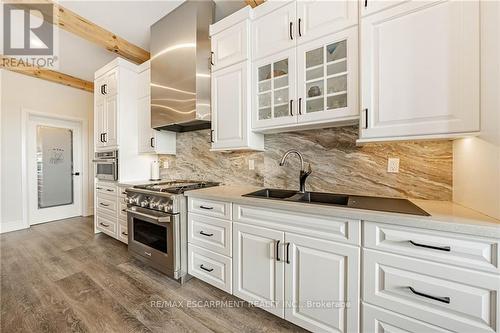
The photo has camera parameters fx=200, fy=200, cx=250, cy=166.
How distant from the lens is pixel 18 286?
6.29 feet

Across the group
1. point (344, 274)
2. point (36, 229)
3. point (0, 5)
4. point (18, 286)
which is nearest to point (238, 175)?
point (344, 274)

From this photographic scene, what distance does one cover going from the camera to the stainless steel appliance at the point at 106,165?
2.90 m

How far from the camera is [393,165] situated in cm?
153

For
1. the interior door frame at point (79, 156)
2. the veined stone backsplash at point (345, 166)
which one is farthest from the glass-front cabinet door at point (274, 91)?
the interior door frame at point (79, 156)

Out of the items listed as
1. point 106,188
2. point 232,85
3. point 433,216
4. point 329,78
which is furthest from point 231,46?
point 106,188

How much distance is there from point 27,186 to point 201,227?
392 centimetres

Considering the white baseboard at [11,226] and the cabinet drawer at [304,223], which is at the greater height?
the cabinet drawer at [304,223]

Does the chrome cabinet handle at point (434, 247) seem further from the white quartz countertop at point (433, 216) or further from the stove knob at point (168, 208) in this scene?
the stove knob at point (168, 208)

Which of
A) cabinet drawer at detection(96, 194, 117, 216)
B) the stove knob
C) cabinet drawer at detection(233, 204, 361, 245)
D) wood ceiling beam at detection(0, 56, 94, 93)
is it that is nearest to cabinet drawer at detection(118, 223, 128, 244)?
cabinet drawer at detection(96, 194, 117, 216)

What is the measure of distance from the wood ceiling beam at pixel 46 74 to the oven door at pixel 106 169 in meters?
2.05

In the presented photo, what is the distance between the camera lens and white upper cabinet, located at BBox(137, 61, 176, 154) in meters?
2.81

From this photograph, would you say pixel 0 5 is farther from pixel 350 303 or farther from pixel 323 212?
pixel 350 303

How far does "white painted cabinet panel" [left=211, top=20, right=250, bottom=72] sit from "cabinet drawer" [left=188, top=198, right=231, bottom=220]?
1340 mm

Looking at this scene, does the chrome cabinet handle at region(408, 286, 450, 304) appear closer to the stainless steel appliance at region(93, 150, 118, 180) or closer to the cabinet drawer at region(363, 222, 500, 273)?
the cabinet drawer at region(363, 222, 500, 273)
